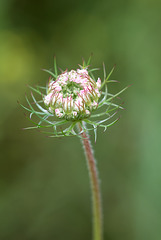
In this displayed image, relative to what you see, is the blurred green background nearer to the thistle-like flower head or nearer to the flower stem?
the flower stem

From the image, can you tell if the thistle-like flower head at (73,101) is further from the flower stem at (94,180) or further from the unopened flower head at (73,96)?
the flower stem at (94,180)

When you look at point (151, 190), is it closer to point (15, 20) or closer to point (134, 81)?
point (134, 81)

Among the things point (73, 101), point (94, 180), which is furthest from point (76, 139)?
point (73, 101)

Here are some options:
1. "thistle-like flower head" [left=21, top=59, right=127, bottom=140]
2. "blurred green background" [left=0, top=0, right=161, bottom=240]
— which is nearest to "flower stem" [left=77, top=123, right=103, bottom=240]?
"thistle-like flower head" [left=21, top=59, right=127, bottom=140]

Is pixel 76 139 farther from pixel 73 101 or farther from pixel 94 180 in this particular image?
pixel 73 101

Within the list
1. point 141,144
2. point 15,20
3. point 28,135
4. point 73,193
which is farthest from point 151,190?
point 15,20
